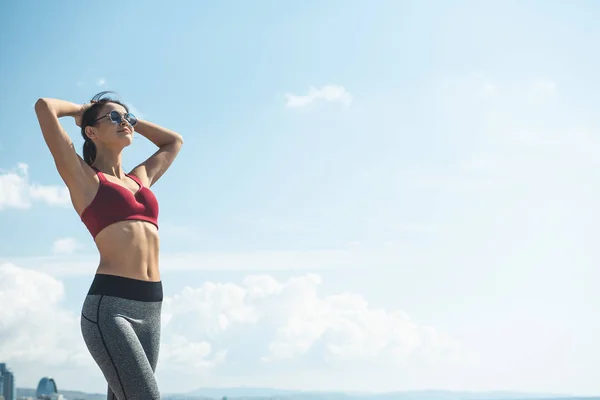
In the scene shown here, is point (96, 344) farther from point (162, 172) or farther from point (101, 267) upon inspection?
point (162, 172)

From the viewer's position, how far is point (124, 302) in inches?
207

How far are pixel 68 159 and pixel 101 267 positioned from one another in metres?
0.76

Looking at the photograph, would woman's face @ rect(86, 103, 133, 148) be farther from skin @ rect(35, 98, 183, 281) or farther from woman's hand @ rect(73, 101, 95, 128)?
woman's hand @ rect(73, 101, 95, 128)

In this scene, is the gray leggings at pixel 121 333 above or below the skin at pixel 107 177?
below

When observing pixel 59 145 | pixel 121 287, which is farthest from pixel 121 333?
pixel 59 145

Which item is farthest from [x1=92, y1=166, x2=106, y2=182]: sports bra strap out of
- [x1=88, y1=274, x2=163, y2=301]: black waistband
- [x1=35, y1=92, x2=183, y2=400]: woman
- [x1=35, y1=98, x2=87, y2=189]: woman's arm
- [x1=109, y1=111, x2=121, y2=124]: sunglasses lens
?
[x1=88, y1=274, x2=163, y2=301]: black waistband

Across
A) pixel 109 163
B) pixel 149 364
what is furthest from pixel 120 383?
pixel 109 163

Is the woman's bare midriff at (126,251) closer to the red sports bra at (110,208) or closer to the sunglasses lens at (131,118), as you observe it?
the red sports bra at (110,208)

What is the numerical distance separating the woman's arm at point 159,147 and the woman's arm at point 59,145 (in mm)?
884


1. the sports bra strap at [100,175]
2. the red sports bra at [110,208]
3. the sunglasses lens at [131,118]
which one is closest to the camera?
the red sports bra at [110,208]

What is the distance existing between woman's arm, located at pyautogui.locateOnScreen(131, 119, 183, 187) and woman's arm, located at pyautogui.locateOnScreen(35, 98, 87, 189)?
2.90 feet

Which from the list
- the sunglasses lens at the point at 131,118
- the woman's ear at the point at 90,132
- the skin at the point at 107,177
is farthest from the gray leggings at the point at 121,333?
the sunglasses lens at the point at 131,118

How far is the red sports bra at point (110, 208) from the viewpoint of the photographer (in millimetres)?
5438

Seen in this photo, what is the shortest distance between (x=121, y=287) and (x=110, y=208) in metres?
0.55
